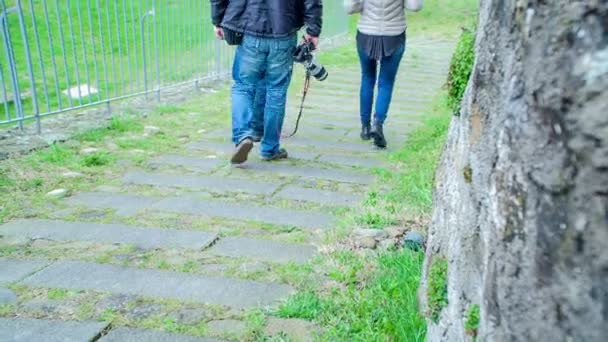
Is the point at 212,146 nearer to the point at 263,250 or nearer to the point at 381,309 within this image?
the point at 263,250

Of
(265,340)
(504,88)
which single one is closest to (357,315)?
(265,340)

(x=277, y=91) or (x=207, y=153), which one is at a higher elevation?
(x=277, y=91)

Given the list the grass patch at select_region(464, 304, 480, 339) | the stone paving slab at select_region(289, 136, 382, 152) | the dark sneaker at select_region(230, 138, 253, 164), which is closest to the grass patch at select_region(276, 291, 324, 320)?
the grass patch at select_region(464, 304, 480, 339)

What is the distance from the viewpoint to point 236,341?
223 cm

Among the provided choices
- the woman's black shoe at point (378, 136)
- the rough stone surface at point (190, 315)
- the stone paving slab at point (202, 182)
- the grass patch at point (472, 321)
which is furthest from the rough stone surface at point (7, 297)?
the woman's black shoe at point (378, 136)

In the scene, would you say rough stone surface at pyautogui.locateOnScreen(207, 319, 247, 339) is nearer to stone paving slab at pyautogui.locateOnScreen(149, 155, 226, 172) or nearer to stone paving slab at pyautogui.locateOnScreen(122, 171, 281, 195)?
stone paving slab at pyautogui.locateOnScreen(122, 171, 281, 195)

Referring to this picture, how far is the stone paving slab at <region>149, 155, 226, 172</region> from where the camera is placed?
176 inches

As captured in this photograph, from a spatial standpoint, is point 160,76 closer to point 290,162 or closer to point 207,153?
point 207,153

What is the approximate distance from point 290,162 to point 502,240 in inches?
135

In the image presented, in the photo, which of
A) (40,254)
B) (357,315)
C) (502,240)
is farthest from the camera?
(40,254)

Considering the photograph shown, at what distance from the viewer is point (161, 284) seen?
266cm

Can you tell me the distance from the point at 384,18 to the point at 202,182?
2.08 metres

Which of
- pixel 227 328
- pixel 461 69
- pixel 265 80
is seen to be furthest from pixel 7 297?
pixel 265 80

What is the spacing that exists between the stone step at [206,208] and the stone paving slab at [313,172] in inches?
28.7
